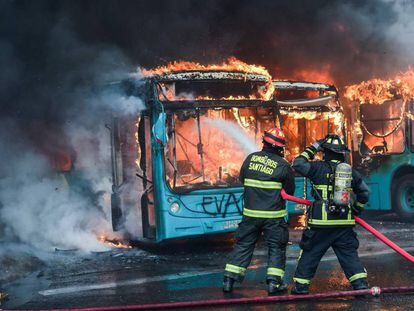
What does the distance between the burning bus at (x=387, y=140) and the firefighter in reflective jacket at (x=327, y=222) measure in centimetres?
668

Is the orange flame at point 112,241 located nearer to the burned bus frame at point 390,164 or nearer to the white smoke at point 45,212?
the white smoke at point 45,212

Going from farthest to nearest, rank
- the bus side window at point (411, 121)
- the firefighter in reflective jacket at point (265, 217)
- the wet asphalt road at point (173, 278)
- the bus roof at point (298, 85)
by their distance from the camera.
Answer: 1. the bus side window at point (411, 121)
2. the bus roof at point (298, 85)
3. the firefighter in reflective jacket at point (265, 217)
4. the wet asphalt road at point (173, 278)

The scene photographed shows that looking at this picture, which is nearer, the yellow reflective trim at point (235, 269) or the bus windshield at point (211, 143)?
the yellow reflective trim at point (235, 269)

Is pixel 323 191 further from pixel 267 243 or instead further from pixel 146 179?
pixel 146 179

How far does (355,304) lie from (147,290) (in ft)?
7.29

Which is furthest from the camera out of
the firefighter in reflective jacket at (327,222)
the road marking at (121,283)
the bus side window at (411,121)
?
the bus side window at (411,121)

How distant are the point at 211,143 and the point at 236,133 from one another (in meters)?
0.45

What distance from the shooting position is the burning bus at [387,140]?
12.4 metres

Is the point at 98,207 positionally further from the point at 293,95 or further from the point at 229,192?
the point at 293,95

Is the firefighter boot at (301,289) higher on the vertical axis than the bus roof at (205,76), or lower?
lower

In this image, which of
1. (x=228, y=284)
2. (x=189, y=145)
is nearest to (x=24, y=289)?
(x=228, y=284)

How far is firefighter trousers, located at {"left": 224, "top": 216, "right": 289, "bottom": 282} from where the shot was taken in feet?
20.3

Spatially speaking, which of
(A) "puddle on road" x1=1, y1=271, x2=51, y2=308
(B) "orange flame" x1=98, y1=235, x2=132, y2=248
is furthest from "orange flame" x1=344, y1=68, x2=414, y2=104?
(A) "puddle on road" x1=1, y1=271, x2=51, y2=308

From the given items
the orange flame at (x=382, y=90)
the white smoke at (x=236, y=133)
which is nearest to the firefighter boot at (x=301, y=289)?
the white smoke at (x=236, y=133)
